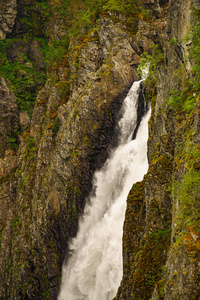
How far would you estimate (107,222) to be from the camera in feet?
84.8

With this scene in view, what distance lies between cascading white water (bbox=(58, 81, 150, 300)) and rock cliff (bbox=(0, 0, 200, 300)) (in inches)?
67.4

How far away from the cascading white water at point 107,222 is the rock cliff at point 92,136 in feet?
5.61

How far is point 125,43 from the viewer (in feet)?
118

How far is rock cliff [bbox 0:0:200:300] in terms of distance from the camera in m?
13.4

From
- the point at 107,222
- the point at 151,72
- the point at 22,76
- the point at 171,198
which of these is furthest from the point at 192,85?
the point at 22,76

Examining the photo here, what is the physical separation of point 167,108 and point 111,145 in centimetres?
1466

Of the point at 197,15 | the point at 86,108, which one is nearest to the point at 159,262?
the point at 197,15

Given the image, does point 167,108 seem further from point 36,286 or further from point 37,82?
point 37,82

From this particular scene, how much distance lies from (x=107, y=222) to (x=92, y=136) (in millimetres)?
10619

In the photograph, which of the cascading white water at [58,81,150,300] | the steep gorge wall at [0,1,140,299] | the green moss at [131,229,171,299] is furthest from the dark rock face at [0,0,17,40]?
the green moss at [131,229,171,299]

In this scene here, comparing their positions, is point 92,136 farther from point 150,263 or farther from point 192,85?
point 150,263

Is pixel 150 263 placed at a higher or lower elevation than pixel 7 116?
higher

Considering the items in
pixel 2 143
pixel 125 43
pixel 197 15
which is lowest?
pixel 2 143

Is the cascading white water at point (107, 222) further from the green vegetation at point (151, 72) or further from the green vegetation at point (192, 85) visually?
the green vegetation at point (192, 85)
